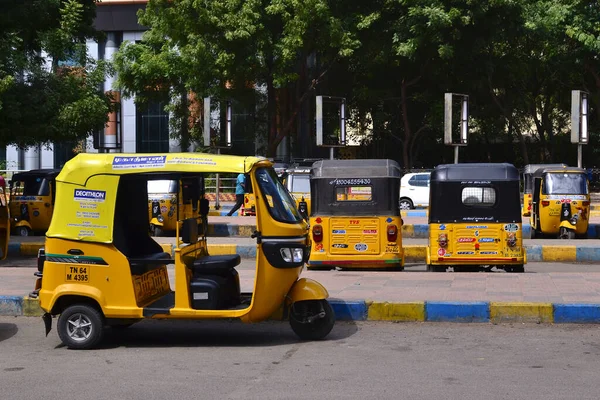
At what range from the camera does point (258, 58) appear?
31812mm

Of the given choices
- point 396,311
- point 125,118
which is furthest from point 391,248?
point 125,118

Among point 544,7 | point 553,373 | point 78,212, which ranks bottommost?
point 553,373

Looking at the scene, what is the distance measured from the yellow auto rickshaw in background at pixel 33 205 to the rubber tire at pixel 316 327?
14.0 metres

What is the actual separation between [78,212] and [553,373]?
4.35 m

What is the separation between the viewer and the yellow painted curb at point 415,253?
56.5ft

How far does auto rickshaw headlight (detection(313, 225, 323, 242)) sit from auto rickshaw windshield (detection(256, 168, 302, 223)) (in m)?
5.62

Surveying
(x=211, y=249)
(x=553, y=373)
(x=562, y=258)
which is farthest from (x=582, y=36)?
(x=553, y=373)

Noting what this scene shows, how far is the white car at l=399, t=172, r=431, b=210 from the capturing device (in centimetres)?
2975

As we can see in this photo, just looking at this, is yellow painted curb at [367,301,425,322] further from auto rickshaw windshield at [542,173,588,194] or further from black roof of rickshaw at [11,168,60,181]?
black roof of rickshaw at [11,168,60,181]

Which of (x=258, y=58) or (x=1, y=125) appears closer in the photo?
(x=1, y=125)

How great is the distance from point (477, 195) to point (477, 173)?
1.24 ft

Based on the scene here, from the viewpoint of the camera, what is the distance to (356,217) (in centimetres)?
1437

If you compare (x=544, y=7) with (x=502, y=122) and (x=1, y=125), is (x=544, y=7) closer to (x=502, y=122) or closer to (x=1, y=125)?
(x=502, y=122)

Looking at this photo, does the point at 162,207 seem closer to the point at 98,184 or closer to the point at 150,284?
the point at 150,284
